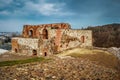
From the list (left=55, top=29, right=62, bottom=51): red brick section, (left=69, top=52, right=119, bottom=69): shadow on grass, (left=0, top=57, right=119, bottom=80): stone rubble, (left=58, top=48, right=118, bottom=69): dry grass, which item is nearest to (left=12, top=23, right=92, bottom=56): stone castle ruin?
(left=55, top=29, right=62, bottom=51): red brick section

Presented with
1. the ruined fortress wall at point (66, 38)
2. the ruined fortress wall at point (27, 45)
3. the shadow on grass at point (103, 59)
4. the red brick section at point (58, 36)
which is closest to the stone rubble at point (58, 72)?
the shadow on grass at point (103, 59)

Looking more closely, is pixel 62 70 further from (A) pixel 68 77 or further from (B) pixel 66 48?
(B) pixel 66 48

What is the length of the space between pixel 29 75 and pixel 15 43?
693 inches

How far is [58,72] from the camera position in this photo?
15.3 m

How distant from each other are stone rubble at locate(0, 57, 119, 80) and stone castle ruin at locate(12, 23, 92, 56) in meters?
8.62

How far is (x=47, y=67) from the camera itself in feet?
53.4

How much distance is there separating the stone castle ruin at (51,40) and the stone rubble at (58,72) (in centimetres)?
862

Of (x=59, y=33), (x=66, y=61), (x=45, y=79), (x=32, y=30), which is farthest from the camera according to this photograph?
(x=32, y=30)

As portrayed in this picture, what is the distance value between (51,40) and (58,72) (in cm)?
1210

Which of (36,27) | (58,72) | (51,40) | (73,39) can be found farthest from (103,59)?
(36,27)

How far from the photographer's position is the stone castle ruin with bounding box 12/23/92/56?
27000 millimetres

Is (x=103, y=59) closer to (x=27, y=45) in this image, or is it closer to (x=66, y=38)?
(x=66, y=38)

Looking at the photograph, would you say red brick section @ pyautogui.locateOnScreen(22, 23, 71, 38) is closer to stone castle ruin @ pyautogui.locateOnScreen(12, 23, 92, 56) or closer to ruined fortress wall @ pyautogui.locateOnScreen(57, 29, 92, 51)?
stone castle ruin @ pyautogui.locateOnScreen(12, 23, 92, 56)

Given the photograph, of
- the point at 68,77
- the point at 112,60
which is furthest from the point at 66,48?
the point at 68,77
